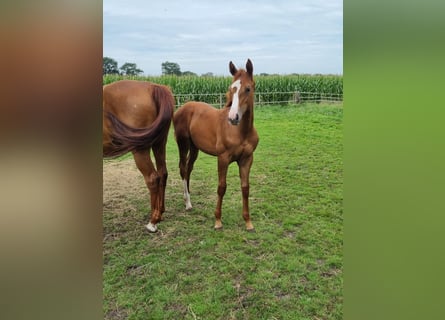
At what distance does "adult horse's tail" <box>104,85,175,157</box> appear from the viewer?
1667mm

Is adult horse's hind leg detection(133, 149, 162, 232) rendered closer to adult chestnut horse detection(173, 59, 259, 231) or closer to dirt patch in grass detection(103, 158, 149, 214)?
dirt patch in grass detection(103, 158, 149, 214)

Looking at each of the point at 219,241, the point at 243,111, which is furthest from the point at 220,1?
the point at 219,241

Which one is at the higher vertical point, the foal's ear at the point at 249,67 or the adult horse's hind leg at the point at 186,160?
the foal's ear at the point at 249,67

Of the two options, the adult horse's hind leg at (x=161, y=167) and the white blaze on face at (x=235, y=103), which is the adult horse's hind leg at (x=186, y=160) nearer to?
the adult horse's hind leg at (x=161, y=167)

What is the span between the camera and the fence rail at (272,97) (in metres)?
1.71

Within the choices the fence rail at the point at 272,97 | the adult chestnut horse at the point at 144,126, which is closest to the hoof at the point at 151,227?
the adult chestnut horse at the point at 144,126

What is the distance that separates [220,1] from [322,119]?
26.4 inches

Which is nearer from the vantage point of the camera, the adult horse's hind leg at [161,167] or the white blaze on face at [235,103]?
the white blaze on face at [235,103]
